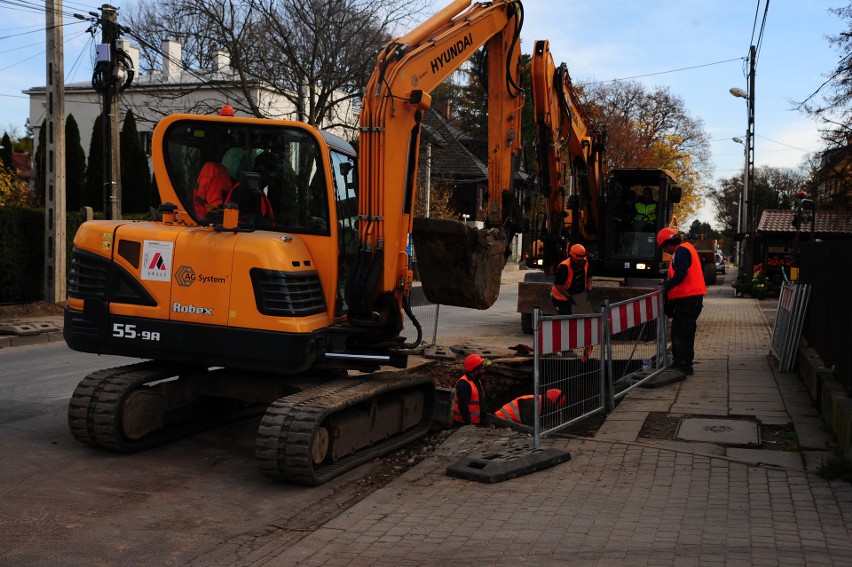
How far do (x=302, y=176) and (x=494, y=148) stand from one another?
3230 mm

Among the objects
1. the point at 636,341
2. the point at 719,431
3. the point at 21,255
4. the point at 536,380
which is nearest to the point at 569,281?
the point at 636,341

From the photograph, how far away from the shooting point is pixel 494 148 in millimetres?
10266

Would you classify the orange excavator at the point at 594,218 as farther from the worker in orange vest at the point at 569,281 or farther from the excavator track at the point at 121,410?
the excavator track at the point at 121,410

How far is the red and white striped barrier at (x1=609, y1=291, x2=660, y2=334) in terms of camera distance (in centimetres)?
981

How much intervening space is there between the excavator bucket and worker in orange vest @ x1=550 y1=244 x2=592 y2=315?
5.70 meters

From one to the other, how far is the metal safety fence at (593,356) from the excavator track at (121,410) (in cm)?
313

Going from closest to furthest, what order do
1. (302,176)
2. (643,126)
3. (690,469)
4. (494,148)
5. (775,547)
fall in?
(775,547)
(690,469)
(302,176)
(494,148)
(643,126)

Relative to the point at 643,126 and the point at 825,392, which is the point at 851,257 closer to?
the point at 825,392

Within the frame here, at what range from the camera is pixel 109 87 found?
1998 cm

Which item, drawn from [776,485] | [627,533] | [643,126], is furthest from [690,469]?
[643,126]

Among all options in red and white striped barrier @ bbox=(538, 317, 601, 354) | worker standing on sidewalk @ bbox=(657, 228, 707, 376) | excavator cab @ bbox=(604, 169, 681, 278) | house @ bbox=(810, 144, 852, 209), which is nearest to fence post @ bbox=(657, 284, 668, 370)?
worker standing on sidewalk @ bbox=(657, 228, 707, 376)

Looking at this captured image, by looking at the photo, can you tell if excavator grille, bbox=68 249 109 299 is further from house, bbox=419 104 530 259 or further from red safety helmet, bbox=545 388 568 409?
house, bbox=419 104 530 259

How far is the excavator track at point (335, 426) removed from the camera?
6.67 meters

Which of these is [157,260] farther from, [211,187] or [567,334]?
[567,334]
